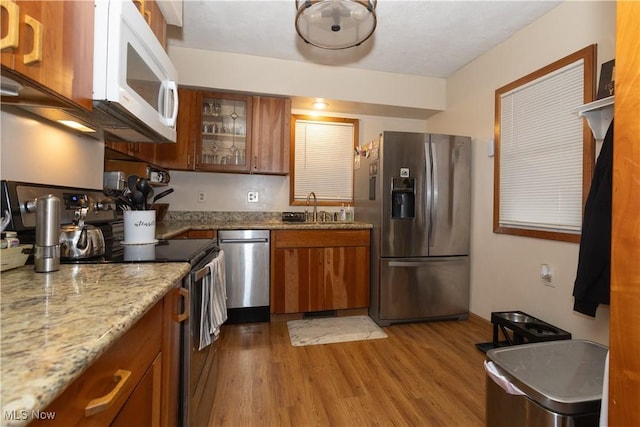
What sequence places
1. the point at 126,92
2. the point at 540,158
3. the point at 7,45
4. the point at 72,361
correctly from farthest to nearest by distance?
the point at 540,158 → the point at 126,92 → the point at 7,45 → the point at 72,361

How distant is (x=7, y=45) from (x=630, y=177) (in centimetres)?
160

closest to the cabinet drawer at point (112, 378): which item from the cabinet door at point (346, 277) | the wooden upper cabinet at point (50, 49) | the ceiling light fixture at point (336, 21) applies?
the wooden upper cabinet at point (50, 49)

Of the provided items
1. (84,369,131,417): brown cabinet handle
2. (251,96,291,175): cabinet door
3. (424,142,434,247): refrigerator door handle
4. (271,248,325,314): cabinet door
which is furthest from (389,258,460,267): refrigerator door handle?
(84,369,131,417): brown cabinet handle

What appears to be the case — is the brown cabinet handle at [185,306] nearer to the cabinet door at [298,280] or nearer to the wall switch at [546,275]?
the cabinet door at [298,280]

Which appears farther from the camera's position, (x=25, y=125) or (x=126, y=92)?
(x=25, y=125)

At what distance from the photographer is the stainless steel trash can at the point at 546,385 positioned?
3.39 feet

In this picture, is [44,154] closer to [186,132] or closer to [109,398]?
[109,398]

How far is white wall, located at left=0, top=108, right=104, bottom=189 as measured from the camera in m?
1.09

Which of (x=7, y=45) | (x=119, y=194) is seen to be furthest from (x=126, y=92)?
(x=119, y=194)

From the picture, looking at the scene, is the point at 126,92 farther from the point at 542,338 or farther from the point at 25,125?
Answer: the point at 542,338

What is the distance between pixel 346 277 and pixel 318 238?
1.55 ft

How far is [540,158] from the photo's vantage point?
2170mm

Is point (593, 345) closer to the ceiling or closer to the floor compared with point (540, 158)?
closer to the floor

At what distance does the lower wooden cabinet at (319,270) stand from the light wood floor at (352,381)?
360 mm
